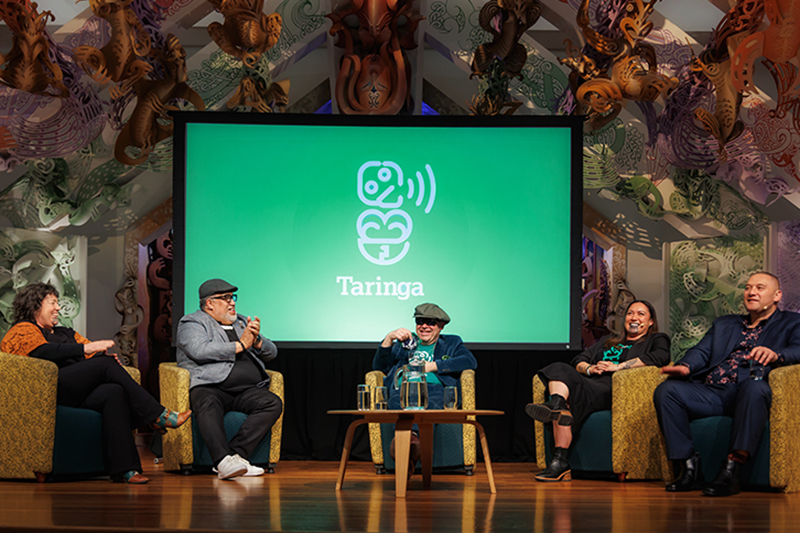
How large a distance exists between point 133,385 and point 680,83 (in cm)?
408

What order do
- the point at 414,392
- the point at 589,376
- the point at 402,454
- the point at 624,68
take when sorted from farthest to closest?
1. the point at 624,68
2. the point at 589,376
3. the point at 414,392
4. the point at 402,454

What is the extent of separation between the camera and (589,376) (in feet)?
14.3

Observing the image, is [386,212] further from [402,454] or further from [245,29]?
[402,454]

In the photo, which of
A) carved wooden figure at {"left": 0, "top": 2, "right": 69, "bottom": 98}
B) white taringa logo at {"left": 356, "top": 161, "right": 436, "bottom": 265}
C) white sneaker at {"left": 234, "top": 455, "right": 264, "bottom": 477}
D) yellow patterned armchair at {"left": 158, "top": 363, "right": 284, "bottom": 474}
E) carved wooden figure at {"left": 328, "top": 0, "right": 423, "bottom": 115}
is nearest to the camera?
white sneaker at {"left": 234, "top": 455, "right": 264, "bottom": 477}

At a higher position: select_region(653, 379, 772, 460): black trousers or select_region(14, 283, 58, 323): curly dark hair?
select_region(14, 283, 58, 323): curly dark hair

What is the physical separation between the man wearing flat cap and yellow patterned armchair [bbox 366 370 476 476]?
1.80 ft

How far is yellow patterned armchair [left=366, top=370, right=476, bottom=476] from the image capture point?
4.22 metres

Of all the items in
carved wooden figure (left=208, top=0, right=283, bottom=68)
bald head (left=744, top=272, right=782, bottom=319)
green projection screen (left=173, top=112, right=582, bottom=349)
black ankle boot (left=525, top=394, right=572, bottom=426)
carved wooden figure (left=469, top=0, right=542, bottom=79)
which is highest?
carved wooden figure (left=469, top=0, right=542, bottom=79)

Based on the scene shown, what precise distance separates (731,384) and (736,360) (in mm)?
151

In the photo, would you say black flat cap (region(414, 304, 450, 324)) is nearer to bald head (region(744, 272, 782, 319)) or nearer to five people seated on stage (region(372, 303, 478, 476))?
five people seated on stage (region(372, 303, 478, 476))

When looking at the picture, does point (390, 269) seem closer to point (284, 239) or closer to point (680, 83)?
point (284, 239)

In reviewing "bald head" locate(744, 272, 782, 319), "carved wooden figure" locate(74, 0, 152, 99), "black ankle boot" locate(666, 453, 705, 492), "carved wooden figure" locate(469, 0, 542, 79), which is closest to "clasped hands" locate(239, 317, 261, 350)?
"carved wooden figure" locate(74, 0, 152, 99)

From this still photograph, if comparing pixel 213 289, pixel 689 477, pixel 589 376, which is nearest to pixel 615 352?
pixel 589 376

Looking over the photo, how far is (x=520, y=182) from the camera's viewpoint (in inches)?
201
